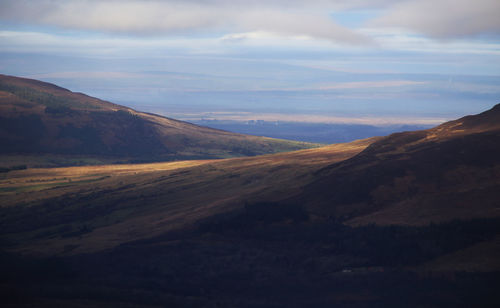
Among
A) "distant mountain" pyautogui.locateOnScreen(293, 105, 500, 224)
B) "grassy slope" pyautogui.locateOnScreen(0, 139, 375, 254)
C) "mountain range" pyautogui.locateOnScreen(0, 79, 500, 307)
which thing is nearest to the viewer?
"mountain range" pyautogui.locateOnScreen(0, 79, 500, 307)

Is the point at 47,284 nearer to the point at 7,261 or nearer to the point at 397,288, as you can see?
the point at 7,261

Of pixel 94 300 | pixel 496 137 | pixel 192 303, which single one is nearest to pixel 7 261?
pixel 94 300

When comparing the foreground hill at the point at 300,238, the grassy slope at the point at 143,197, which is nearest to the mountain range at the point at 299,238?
the foreground hill at the point at 300,238

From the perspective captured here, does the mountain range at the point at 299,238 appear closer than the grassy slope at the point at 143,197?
Yes

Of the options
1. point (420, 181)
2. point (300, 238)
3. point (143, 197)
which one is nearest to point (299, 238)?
point (300, 238)

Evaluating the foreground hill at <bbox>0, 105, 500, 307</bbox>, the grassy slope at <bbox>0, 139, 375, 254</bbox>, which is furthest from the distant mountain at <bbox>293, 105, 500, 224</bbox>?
the grassy slope at <bbox>0, 139, 375, 254</bbox>

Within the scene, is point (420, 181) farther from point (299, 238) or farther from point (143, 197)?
point (143, 197)

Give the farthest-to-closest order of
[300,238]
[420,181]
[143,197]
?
[143,197]
[420,181]
[300,238]

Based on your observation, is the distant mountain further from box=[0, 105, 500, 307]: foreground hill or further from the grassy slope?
the grassy slope

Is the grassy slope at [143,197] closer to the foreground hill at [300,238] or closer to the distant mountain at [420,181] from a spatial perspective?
the foreground hill at [300,238]
